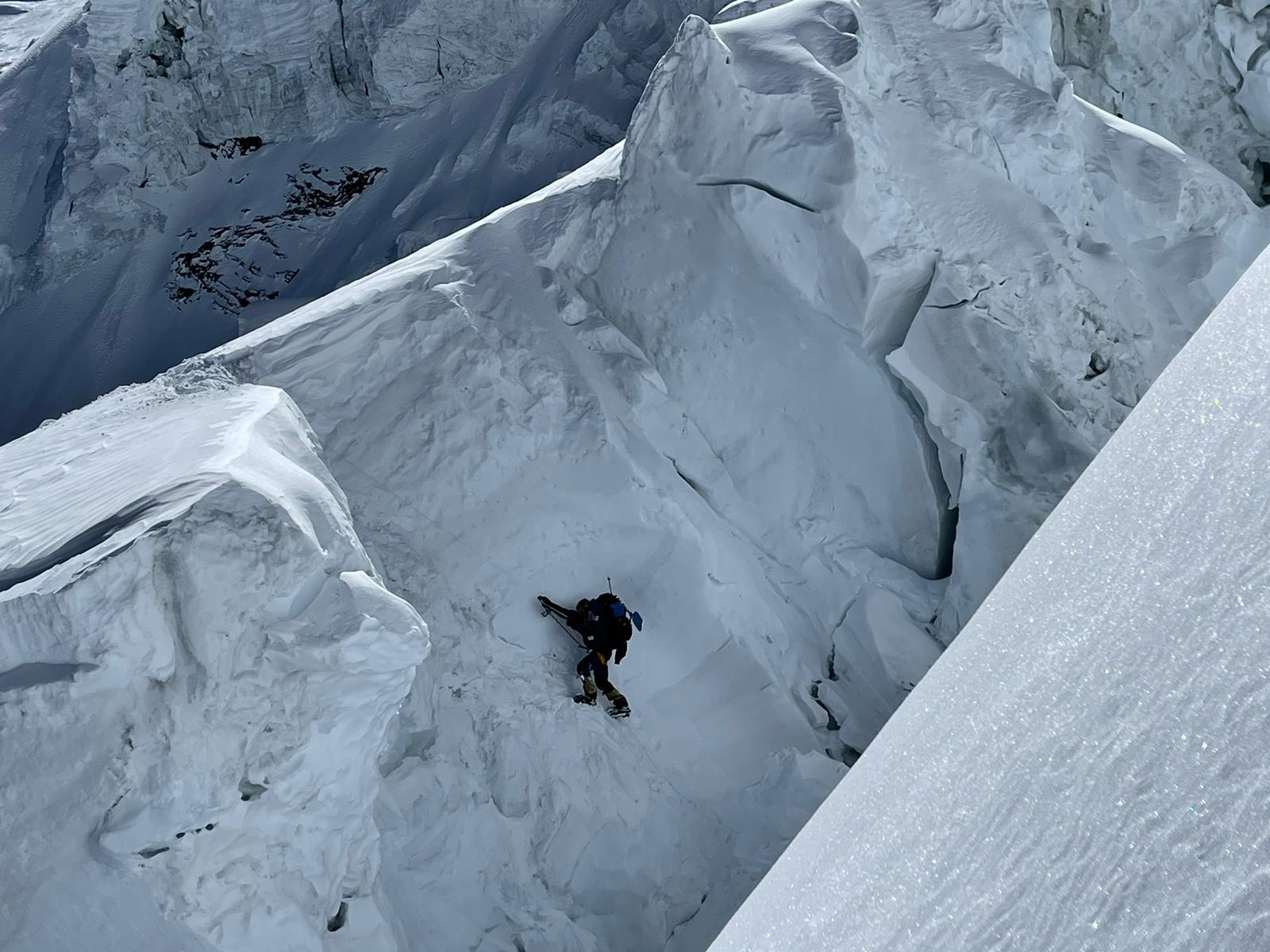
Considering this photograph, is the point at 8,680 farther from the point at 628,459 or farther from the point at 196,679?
the point at 628,459

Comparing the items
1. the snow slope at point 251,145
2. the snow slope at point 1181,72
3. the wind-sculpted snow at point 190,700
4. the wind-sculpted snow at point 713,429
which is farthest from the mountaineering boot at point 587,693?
the snow slope at point 1181,72

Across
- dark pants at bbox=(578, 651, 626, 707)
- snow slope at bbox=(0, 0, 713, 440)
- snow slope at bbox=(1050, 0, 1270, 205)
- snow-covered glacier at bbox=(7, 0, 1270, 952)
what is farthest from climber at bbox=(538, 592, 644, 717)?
snow slope at bbox=(1050, 0, 1270, 205)

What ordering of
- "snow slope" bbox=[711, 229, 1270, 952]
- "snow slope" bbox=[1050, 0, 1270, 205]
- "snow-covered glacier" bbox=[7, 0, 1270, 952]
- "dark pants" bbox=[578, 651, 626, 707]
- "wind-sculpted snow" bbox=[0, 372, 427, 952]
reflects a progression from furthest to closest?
"snow slope" bbox=[1050, 0, 1270, 205], "dark pants" bbox=[578, 651, 626, 707], "snow-covered glacier" bbox=[7, 0, 1270, 952], "wind-sculpted snow" bbox=[0, 372, 427, 952], "snow slope" bbox=[711, 229, 1270, 952]

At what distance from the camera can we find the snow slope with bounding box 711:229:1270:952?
237cm

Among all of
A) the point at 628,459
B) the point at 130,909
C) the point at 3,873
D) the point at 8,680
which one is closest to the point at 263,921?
the point at 130,909

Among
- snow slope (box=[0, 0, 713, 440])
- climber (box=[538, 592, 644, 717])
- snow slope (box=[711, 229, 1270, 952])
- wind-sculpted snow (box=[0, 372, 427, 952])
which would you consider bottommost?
snow slope (box=[0, 0, 713, 440])

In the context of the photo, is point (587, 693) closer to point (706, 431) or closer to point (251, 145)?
point (706, 431)

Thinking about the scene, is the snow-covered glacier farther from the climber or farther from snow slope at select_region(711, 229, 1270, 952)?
snow slope at select_region(711, 229, 1270, 952)

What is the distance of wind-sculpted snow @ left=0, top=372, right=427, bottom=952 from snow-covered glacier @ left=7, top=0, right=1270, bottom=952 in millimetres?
811

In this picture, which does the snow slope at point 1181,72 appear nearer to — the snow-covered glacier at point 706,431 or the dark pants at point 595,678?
the snow-covered glacier at point 706,431

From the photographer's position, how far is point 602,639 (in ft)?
22.1

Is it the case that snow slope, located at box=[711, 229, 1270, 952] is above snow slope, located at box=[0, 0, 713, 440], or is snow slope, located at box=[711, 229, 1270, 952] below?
above

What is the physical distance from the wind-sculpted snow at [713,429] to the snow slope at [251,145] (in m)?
7.24

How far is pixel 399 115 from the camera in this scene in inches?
627
